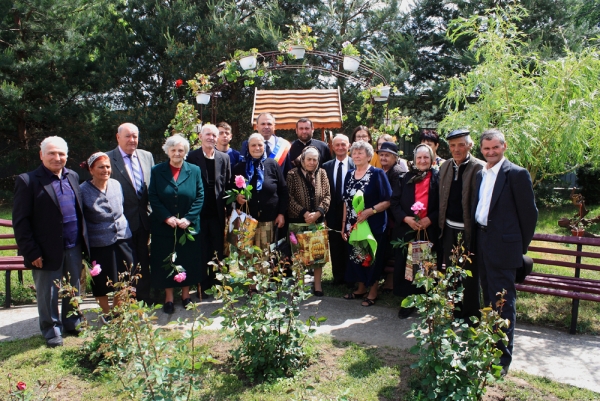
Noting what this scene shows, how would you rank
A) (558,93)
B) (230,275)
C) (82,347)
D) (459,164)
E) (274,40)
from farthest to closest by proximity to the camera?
1. (274,40)
2. (558,93)
3. (459,164)
4. (82,347)
5. (230,275)

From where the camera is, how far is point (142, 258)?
518cm

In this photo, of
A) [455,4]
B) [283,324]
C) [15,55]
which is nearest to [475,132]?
[283,324]

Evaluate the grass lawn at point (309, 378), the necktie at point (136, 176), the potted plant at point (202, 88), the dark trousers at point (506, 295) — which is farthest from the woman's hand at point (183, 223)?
the potted plant at point (202, 88)

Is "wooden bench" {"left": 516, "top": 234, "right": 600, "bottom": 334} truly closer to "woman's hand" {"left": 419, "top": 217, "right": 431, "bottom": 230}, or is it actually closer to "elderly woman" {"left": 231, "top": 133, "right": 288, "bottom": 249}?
"woman's hand" {"left": 419, "top": 217, "right": 431, "bottom": 230}

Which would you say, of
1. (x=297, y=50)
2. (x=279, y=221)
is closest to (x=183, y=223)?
(x=279, y=221)

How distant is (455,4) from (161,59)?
32.1 ft

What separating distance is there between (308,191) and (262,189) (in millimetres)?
547

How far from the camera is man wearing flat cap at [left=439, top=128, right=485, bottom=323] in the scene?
14.7 feet

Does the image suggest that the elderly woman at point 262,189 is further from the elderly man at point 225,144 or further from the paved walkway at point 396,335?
the paved walkway at point 396,335

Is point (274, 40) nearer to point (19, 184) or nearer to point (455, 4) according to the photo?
point (455, 4)

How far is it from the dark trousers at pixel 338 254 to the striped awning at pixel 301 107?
104 inches

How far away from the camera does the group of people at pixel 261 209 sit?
3.91m

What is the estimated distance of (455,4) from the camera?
15.2 m

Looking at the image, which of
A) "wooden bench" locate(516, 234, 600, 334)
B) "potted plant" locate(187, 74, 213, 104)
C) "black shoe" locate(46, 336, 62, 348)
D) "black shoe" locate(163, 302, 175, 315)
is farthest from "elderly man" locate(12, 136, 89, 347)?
"potted plant" locate(187, 74, 213, 104)
